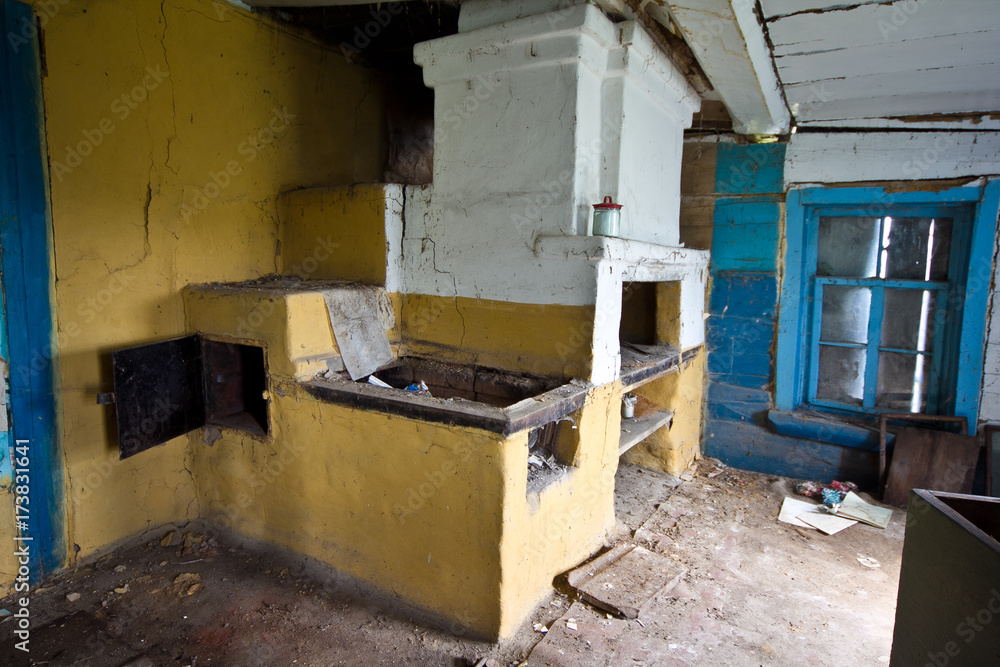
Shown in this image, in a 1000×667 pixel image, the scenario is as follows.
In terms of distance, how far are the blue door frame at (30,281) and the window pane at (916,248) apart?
521 cm

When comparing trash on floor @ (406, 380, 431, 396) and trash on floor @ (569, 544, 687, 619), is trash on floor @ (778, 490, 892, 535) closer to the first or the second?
trash on floor @ (569, 544, 687, 619)

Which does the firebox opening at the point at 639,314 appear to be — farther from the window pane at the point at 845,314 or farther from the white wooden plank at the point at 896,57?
the white wooden plank at the point at 896,57

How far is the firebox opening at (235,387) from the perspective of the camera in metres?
3.17

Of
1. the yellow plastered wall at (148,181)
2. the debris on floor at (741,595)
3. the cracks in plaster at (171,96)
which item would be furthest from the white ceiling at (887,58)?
the cracks in plaster at (171,96)

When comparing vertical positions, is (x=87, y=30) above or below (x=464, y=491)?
above

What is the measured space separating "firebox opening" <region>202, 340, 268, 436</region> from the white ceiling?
3.30m

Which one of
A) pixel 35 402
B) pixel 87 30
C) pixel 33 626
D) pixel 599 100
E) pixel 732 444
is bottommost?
pixel 33 626

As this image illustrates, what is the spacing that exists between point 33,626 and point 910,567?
3.66 metres

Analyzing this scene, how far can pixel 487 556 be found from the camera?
2.35 m

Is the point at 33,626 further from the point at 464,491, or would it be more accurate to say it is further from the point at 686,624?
the point at 686,624

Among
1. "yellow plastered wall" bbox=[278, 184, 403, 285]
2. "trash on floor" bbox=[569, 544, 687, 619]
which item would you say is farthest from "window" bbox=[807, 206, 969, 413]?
"yellow plastered wall" bbox=[278, 184, 403, 285]

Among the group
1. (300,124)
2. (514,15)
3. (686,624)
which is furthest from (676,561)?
(300,124)

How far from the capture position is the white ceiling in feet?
7.57

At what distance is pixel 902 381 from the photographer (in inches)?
154
